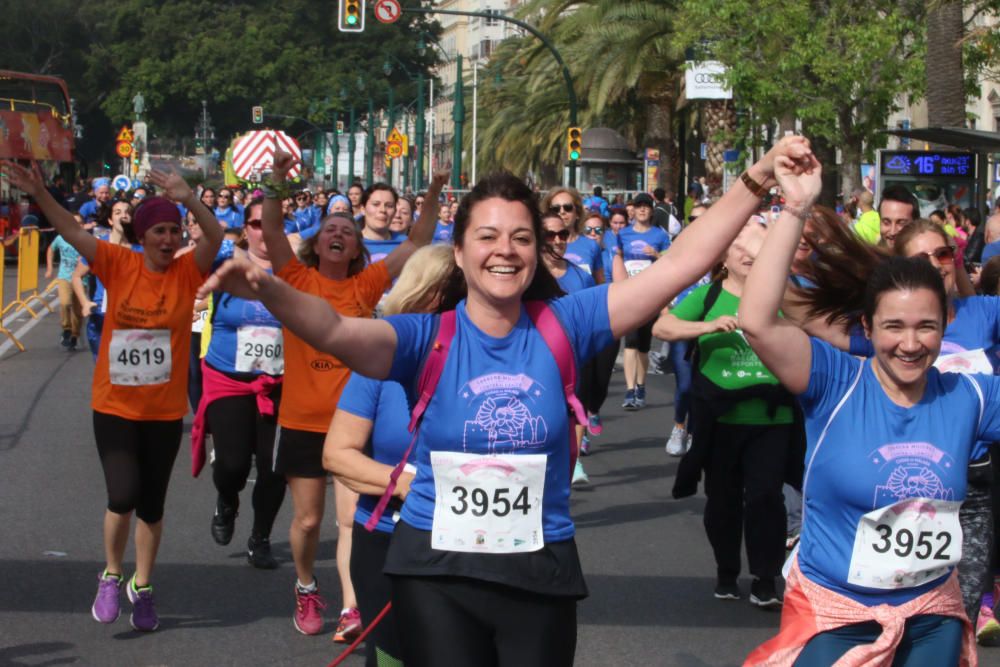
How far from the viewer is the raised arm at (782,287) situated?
3.85 m

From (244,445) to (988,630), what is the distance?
3304 millimetres

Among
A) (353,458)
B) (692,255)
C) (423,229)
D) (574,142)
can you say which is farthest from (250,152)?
(692,255)

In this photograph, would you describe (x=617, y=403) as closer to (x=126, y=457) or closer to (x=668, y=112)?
(x=126, y=457)

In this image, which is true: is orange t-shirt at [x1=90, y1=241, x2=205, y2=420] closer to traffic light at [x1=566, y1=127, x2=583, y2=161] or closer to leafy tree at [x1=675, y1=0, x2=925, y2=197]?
leafy tree at [x1=675, y1=0, x2=925, y2=197]

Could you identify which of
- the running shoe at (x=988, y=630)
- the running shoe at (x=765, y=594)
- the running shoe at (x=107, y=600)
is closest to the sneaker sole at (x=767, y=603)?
the running shoe at (x=765, y=594)

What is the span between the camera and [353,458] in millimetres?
4844

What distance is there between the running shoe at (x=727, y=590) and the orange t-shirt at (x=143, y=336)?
2496 mm

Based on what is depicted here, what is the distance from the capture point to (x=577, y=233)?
38.0 ft

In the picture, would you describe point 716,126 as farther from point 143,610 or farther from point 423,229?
point 143,610

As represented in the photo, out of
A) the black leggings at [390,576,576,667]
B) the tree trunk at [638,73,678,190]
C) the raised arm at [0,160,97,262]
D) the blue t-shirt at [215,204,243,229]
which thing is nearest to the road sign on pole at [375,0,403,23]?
the tree trunk at [638,73,678,190]

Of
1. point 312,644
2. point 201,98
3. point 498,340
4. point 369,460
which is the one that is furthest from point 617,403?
point 201,98

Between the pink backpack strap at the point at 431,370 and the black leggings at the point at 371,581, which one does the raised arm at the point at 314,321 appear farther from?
the black leggings at the point at 371,581

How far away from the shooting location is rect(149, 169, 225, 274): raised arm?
5.38 meters

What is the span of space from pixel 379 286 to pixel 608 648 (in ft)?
5.79
